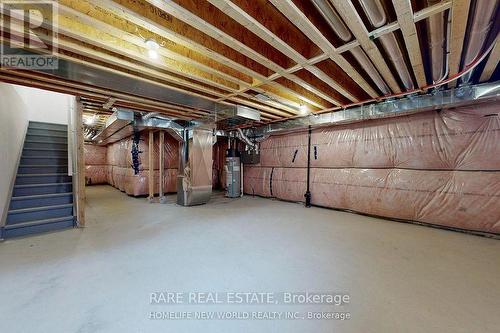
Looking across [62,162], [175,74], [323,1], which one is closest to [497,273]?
[323,1]

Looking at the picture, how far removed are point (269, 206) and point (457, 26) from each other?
13.8ft

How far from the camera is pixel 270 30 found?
6.02ft

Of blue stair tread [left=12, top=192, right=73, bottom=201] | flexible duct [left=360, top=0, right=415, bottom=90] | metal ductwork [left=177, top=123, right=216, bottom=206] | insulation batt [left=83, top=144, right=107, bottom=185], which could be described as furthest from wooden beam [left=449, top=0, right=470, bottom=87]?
insulation batt [left=83, top=144, right=107, bottom=185]

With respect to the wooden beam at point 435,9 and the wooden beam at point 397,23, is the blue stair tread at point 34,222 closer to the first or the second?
the wooden beam at point 397,23

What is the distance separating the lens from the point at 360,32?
6.00 feet

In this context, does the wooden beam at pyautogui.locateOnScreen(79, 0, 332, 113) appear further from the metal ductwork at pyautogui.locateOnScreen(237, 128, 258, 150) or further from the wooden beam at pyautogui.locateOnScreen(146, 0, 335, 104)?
the metal ductwork at pyautogui.locateOnScreen(237, 128, 258, 150)

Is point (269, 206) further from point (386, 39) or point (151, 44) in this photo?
point (151, 44)

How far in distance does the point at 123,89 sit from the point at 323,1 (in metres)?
2.54

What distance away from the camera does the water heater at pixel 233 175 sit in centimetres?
648

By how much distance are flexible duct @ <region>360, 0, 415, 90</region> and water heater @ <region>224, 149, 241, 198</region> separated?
462cm

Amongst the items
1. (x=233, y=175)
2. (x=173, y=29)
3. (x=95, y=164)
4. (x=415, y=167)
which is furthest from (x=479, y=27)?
(x=95, y=164)

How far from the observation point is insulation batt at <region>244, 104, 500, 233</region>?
10.00 ft

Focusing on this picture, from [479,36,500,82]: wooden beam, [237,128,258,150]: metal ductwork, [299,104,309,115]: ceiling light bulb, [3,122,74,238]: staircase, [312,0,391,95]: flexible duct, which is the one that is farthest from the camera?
[237,128,258,150]: metal ductwork

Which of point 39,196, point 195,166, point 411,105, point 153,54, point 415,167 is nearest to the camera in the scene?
point 153,54
